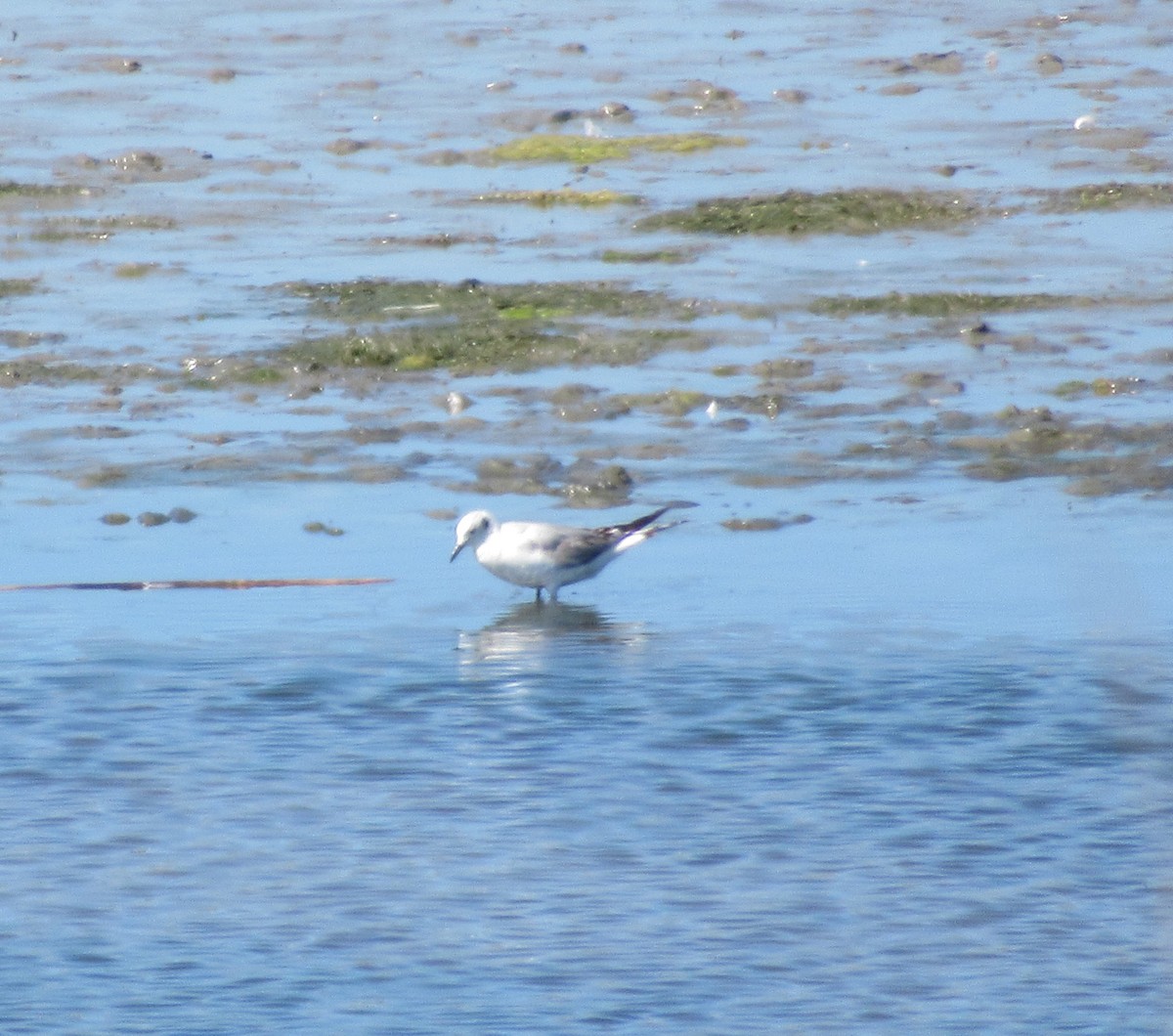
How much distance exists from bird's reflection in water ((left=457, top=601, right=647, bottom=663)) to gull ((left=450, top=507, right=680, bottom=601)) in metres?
0.13

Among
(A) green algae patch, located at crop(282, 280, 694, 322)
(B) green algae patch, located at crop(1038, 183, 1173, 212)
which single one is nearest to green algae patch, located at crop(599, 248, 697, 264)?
(A) green algae patch, located at crop(282, 280, 694, 322)

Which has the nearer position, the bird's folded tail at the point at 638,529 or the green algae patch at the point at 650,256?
the bird's folded tail at the point at 638,529

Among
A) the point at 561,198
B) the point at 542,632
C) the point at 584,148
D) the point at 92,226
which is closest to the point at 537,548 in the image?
the point at 542,632

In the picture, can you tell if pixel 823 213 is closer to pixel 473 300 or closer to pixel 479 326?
pixel 473 300

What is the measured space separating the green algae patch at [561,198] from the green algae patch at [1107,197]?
2668mm

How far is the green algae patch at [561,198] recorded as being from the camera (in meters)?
17.1

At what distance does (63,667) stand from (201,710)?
2.25 feet

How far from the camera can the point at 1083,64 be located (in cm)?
2195

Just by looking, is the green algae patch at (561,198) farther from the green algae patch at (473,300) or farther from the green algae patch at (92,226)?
the green algae patch at (473,300)

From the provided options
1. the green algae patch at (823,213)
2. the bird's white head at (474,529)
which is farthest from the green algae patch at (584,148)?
the bird's white head at (474,529)

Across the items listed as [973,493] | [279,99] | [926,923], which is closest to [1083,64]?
[279,99]

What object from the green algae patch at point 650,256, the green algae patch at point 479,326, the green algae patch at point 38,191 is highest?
the green algae patch at point 38,191

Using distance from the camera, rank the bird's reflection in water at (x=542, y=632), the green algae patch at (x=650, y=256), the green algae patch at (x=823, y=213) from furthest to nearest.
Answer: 1. the green algae patch at (x=823, y=213)
2. the green algae patch at (x=650, y=256)
3. the bird's reflection in water at (x=542, y=632)

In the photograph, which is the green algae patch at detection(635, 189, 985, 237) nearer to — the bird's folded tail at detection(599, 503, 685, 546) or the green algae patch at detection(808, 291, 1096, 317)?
the green algae patch at detection(808, 291, 1096, 317)
